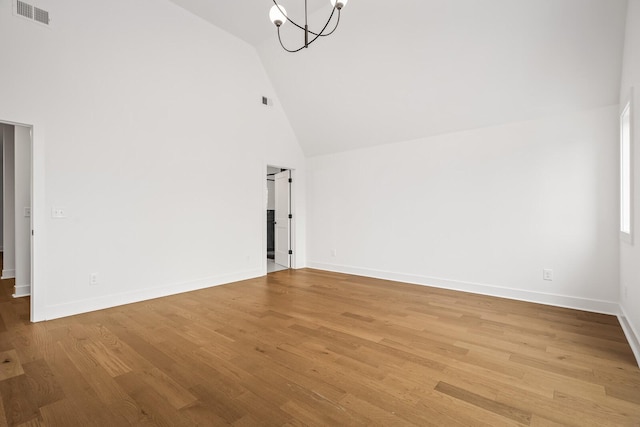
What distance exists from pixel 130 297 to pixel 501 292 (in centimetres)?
493

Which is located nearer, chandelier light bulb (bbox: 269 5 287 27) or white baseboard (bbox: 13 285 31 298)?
chandelier light bulb (bbox: 269 5 287 27)

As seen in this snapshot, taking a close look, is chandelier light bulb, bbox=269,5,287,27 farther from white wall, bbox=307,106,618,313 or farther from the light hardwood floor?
white wall, bbox=307,106,618,313

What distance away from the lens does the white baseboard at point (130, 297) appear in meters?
3.27

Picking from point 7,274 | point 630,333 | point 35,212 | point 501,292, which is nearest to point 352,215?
point 501,292

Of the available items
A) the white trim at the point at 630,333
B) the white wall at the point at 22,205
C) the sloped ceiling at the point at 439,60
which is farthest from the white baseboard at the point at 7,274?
the white trim at the point at 630,333

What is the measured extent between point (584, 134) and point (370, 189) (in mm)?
2986

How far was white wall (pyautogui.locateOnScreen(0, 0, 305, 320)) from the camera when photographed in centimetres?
316

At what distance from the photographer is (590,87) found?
3.31m

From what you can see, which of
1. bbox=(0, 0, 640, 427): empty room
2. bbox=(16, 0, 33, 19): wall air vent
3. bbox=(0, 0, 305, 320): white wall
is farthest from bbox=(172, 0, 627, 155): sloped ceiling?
bbox=(16, 0, 33, 19): wall air vent

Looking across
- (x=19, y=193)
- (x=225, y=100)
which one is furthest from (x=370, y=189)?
(x=19, y=193)

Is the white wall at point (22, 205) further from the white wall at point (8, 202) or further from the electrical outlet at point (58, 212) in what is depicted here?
the electrical outlet at point (58, 212)

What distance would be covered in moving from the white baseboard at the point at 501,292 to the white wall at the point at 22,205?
5013mm

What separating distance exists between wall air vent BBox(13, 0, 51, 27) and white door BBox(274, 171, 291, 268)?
4.05 meters

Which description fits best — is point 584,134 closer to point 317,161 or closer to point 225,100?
point 317,161
